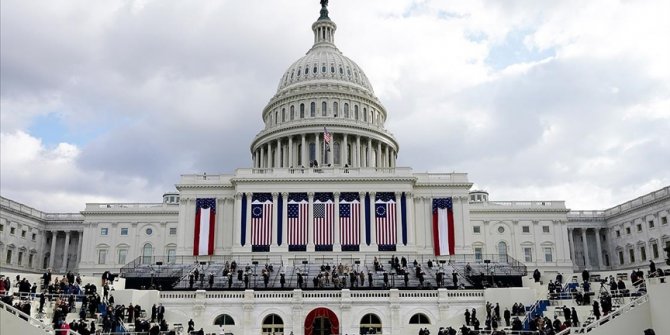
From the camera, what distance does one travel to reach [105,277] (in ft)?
154

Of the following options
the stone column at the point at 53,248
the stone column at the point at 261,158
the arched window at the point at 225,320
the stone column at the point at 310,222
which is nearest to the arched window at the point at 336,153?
the stone column at the point at 261,158

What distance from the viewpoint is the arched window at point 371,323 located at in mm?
44806

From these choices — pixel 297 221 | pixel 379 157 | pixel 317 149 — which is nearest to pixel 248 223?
pixel 297 221

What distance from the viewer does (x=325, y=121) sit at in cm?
10038

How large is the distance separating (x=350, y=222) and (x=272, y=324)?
33005 millimetres

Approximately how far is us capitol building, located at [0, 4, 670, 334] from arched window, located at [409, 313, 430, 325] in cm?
1590

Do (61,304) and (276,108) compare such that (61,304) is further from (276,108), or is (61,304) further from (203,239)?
(276,108)

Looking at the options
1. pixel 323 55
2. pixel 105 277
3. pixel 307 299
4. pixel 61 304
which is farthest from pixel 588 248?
pixel 61 304

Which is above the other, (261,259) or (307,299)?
(261,259)

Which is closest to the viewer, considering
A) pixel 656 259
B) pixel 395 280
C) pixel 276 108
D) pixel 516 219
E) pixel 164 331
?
pixel 164 331

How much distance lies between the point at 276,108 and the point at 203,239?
38263 millimetres

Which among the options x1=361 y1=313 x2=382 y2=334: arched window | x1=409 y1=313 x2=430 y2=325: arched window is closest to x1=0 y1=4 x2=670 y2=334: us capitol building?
x1=361 y1=313 x2=382 y2=334: arched window

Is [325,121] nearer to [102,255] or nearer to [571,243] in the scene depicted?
[102,255]

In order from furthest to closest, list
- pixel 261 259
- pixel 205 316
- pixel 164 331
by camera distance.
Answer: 1. pixel 261 259
2. pixel 205 316
3. pixel 164 331
